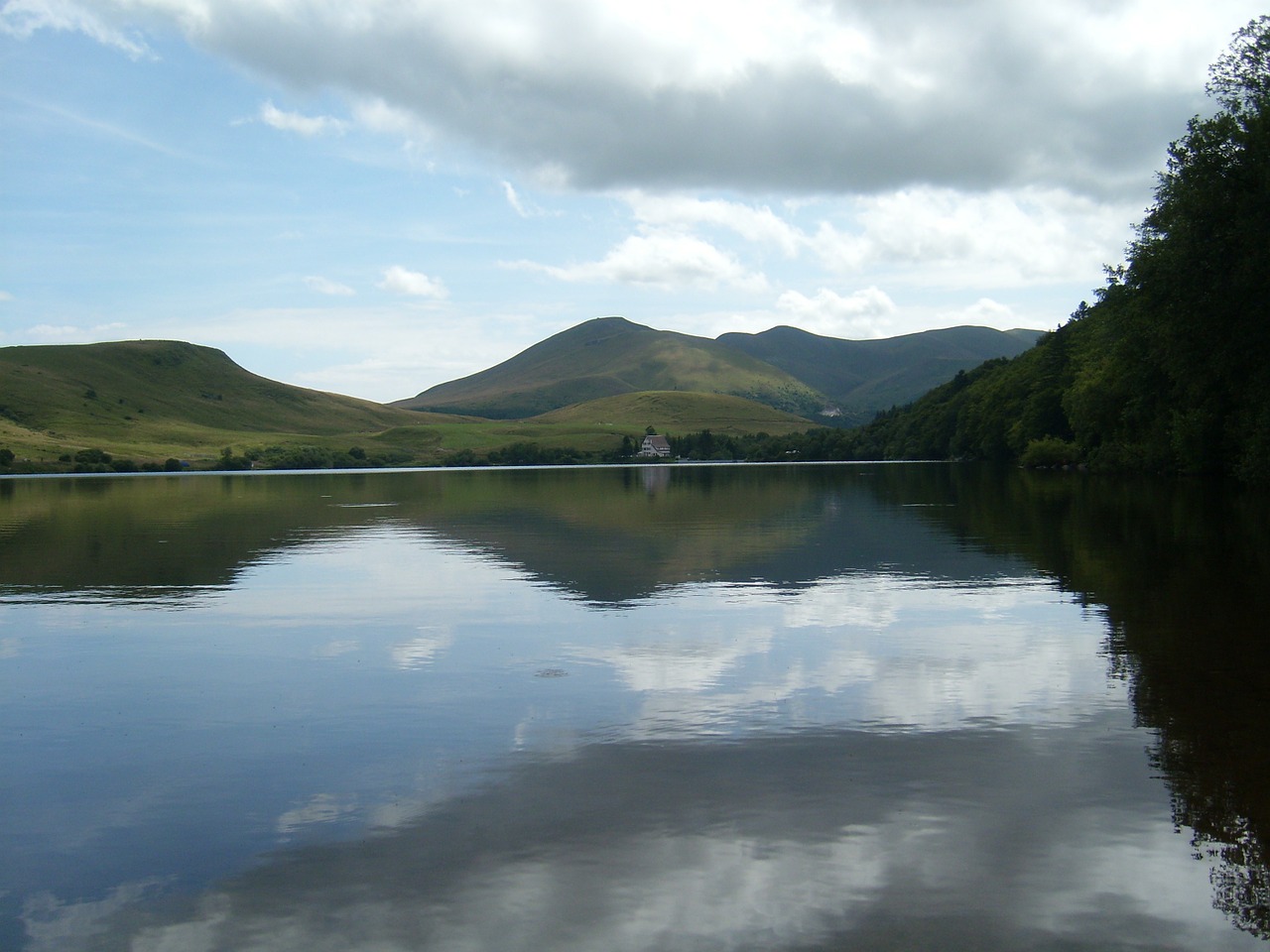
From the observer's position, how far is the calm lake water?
7.55 m

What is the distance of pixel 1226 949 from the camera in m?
6.88

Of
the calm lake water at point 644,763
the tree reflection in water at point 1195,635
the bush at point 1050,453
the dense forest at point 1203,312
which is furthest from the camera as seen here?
the bush at point 1050,453

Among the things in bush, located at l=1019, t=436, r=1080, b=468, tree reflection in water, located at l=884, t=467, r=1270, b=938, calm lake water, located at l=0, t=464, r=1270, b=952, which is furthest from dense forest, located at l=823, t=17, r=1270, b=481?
calm lake water, located at l=0, t=464, r=1270, b=952

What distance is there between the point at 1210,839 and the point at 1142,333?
60868 millimetres

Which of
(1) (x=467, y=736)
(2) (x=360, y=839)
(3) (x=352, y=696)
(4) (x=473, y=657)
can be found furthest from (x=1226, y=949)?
(4) (x=473, y=657)

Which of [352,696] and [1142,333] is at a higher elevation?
[1142,333]

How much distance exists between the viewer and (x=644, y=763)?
10883 millimetres

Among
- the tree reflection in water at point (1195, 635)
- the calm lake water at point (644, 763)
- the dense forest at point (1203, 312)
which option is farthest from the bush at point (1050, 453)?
the calm lake water at point (644, 763)

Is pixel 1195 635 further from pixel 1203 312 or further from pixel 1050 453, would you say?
pixel 1050 453

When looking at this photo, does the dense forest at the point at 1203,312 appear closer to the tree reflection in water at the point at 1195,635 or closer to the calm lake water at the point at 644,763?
the tree reflection in water at the point at 1195,635

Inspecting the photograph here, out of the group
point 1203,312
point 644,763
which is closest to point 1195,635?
point 644,763

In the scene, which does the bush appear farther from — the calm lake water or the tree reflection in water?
the calm lake water

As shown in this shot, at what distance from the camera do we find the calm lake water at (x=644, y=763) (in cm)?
755

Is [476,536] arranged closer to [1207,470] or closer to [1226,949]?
[1226,949]
